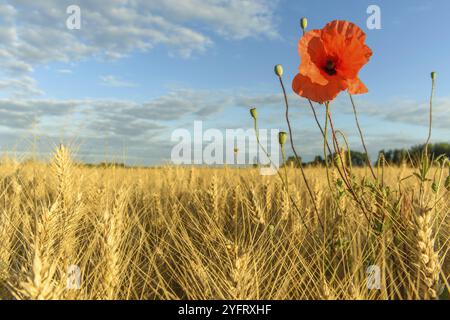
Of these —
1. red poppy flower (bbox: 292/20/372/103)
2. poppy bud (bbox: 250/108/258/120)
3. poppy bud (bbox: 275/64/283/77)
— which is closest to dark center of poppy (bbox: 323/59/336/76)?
red poppy flower (bbox: 292/20/372/103)

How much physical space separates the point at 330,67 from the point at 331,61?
0.07 feet

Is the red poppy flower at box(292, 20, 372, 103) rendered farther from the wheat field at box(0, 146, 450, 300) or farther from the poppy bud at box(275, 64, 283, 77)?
the wheat field at box(0, 146, 450, 300)

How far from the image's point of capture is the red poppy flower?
4.32ft

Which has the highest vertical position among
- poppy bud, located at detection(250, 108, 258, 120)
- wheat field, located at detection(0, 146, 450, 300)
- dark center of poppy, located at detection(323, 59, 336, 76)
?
dark center of poppy, located at detection(323, 59, 336, 76)

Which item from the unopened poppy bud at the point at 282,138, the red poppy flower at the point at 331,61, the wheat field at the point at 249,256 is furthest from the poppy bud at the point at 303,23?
the wheat field at the point at 249,256

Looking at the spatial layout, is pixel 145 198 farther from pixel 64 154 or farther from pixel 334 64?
pixel 334 64

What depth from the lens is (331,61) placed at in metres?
1.37

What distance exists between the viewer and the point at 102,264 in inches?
54.9

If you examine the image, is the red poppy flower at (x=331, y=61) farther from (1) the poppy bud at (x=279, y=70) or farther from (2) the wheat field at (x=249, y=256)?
(2) the wheat field at (x=249, y=256)

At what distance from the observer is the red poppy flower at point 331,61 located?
132cm
